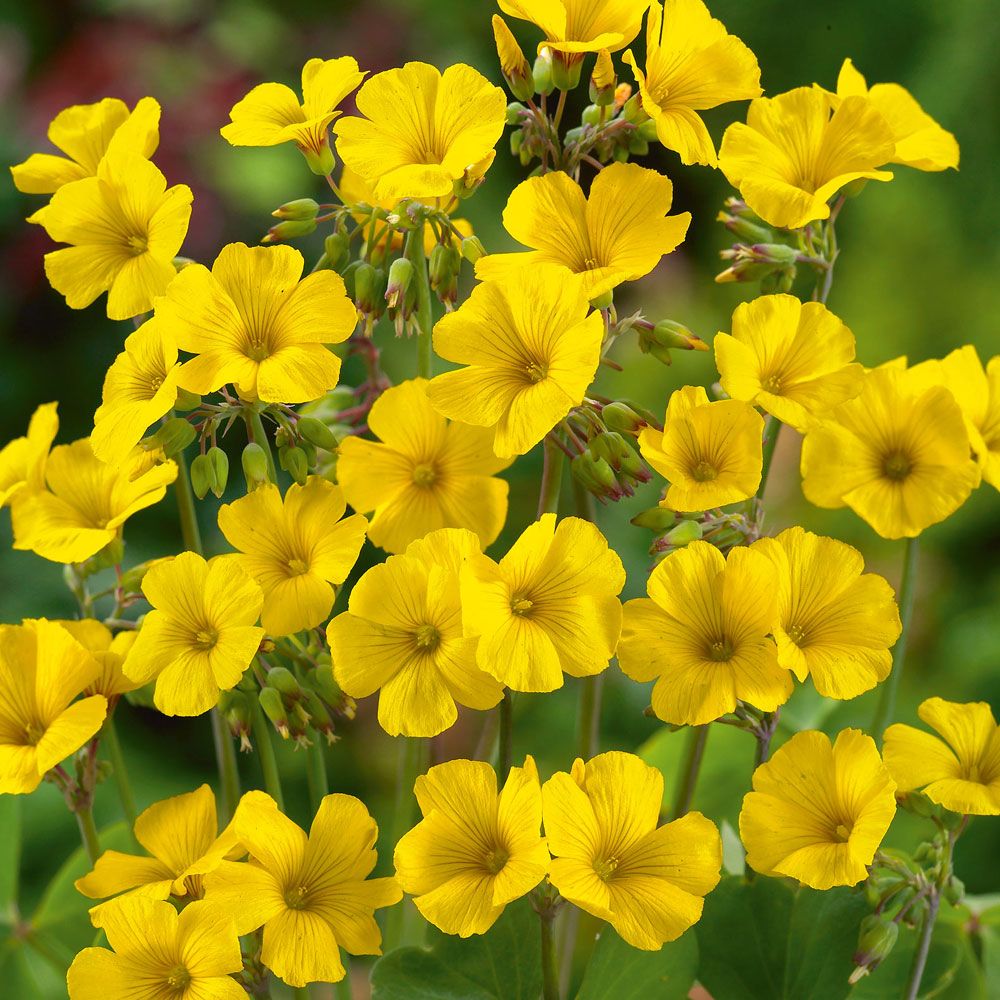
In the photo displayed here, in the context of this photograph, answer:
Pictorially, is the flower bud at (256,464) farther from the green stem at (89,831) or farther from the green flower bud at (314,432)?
the green stem at (89,831)

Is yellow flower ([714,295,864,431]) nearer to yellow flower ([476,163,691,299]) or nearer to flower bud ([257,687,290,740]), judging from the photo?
yellow flower ([476,163,691,299])

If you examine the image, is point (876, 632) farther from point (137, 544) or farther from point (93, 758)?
point (137, 544)

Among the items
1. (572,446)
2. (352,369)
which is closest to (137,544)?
(352,369)

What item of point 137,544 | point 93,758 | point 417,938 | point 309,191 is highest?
point 93,758

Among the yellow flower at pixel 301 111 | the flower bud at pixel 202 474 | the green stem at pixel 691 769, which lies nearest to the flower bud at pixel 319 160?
the yellow flower at pixel 301 111

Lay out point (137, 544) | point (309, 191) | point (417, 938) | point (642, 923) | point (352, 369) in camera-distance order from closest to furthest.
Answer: point (642, 923), point (417, 938), point (352, 369), point (137, 544), point (309, 191)

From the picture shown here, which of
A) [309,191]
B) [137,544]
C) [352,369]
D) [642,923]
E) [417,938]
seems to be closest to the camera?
[642,923]

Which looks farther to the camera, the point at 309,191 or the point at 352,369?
the point at 309,191

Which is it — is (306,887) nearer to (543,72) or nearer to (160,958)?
(160,958)
